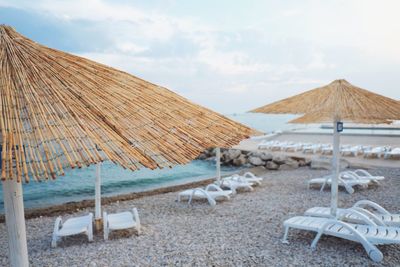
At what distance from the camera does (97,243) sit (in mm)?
5340

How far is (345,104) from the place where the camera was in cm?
523

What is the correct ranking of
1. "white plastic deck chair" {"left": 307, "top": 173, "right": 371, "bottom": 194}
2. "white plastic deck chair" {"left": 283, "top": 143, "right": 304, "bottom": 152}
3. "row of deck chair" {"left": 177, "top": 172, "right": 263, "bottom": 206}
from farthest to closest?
"white plastic deck chair" {"left": 283, "top": 143, "right": 304, "bottom": 152}, "white plastic deck chair" {"left": 307, "top": 173, "right": 371, "bottom": 194}, "row of deck chair" {"left": 177, "top": 172, "right": 263, "bottom": 206}

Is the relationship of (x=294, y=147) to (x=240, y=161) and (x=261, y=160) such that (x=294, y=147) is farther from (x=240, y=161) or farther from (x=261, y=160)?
(x=240, y=161)

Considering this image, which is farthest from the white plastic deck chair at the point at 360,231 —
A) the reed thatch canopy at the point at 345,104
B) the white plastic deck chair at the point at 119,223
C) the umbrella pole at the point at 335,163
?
the white plastic deck chair at the point at 119,223

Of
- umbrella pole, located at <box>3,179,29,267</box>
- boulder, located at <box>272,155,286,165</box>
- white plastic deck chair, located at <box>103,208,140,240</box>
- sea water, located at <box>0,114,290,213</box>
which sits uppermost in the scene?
umbrella pole, located at <box>3,179,29,267</box>

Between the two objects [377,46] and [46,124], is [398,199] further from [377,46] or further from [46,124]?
[46,124]

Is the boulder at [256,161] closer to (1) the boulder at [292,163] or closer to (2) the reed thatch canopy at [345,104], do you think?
(1) the boulder at [292,163]

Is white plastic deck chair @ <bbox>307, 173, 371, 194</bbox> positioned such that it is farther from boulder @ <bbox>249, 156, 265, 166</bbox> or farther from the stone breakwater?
boulder @ <bbox>249, 156, 265, 166</bbox>

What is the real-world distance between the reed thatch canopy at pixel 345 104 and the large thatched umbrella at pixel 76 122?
9.99ft

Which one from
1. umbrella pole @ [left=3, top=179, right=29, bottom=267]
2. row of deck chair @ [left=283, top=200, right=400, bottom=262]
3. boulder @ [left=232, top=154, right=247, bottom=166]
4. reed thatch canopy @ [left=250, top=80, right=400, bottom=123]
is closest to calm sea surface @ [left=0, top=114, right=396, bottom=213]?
boulder @ [left=232, top=154, right=247, bottom=166]

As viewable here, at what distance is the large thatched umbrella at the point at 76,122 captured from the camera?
166 cm

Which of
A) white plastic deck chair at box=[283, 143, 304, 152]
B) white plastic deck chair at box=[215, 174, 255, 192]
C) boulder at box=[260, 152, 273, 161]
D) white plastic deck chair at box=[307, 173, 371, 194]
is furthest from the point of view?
white plastic deck chair at box=[283, 143, 304, 152]

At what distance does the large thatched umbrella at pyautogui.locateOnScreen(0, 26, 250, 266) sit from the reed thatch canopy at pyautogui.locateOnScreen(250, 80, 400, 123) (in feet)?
9.99

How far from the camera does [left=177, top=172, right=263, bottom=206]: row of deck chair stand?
7789 millimetres
